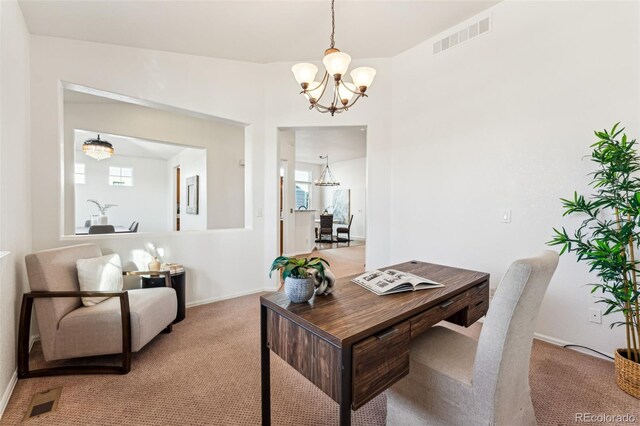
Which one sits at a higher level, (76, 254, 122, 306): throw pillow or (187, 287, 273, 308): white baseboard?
(76, 254, 122, 306): throw pillow

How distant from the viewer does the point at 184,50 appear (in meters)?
3.17

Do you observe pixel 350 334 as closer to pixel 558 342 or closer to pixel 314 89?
pixel 314 89

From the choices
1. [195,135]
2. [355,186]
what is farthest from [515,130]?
[355,186]

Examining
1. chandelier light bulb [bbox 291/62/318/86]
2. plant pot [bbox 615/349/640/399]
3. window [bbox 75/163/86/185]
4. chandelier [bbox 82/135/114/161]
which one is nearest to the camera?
plant pot [bbox 615/349/640/399]

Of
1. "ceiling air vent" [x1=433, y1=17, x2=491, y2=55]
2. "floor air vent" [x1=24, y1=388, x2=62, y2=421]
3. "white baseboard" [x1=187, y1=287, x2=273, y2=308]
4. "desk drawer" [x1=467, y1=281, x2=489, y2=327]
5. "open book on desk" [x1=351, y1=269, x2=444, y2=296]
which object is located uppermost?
"ceiling air vent" [x1=433, y1=17, x2=491, y2=55]

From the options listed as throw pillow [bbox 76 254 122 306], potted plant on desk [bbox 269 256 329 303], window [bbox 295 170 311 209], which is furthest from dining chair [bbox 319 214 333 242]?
potted plant on desk [bbox 269 256 329 303]

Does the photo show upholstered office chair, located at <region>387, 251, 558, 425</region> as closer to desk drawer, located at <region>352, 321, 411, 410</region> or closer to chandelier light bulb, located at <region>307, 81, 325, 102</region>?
desk drawer, located at <region>352, 321, 411, 410</region>

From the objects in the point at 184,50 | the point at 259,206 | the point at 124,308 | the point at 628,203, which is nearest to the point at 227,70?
the point at 184,50

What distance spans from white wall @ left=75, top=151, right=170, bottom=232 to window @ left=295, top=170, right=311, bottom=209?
422 cm

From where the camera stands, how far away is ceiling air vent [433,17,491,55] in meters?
2.82

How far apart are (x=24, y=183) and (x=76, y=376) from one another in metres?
1.60

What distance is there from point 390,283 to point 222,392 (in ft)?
4.40

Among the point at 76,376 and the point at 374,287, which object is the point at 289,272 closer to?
the point at 374,287

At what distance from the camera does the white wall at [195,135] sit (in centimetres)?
424
